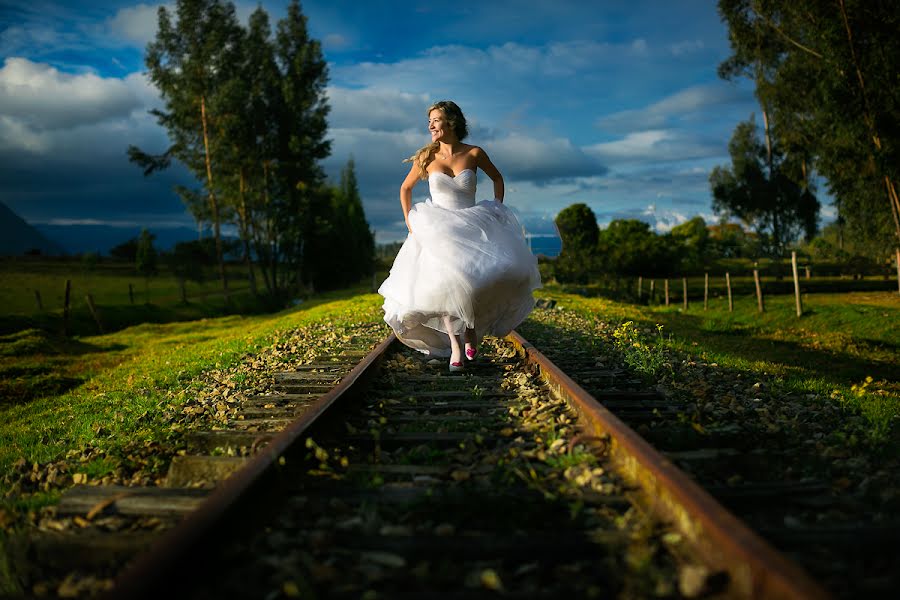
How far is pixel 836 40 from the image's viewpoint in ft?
58.3

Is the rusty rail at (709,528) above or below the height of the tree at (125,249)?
below

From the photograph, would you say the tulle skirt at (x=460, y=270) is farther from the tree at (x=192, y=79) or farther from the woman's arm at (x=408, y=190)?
the tree at (x=192, y=79)

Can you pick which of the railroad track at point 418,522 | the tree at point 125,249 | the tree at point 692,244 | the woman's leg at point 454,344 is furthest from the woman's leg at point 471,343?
the tree at point 125,249

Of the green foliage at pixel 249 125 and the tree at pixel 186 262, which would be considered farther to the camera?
the tree at pixel 186 262

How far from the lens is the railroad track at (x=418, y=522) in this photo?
1.83 meters

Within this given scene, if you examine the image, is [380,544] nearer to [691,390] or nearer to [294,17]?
[691,390]

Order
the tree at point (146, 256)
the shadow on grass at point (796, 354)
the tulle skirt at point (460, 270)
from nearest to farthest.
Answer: the tulle skirt at point (460, 270), the shadow on grass at point (796, 354), the tree at point (146, 256)

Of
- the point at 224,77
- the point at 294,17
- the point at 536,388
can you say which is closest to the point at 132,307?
the point at 224,77

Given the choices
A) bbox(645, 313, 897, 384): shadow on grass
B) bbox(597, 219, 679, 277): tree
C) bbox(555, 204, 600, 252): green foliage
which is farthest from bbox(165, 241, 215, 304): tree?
bbox(555, 204, 600, 252): green foliage

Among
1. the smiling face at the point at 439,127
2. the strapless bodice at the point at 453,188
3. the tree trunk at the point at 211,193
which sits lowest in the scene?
the strapless bodice at the point at 453,188

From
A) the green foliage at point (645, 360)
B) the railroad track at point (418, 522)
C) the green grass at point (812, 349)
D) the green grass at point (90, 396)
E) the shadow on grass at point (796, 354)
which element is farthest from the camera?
the shadow on grass at point (796, 354)

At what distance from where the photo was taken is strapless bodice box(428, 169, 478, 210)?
543 cm

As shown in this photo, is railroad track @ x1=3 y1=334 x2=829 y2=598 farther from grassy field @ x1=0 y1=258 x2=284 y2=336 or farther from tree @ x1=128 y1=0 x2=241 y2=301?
tree @ x1=128 y1=0 x2=241 y2=301

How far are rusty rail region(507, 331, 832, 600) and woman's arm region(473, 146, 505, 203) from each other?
→ 3.08 meters
